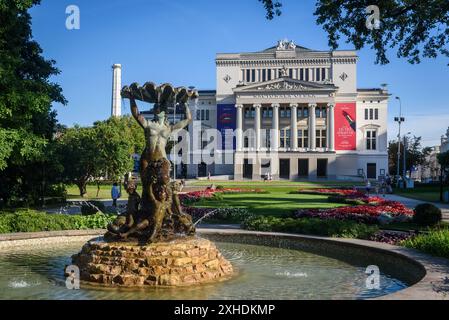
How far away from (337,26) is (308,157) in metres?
59.4

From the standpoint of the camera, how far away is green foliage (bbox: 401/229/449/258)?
10.7 metres

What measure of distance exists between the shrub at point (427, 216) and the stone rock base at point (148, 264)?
11144 mm

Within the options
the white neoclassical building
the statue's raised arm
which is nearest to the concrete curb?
the statue's raised arm

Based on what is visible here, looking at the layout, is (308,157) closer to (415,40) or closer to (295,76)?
(295,76)

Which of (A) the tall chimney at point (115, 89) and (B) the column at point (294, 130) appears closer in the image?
(B) the column at point (294, 130)

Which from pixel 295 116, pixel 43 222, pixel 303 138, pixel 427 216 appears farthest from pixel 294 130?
pixel 43 222

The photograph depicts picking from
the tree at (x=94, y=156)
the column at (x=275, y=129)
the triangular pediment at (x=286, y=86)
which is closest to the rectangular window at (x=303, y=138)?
the column at (x=275, y=129)

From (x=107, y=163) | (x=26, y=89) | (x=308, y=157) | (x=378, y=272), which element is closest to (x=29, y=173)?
(x=26, y=89)

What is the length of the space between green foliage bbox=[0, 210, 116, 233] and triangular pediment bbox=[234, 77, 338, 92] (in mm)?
68318

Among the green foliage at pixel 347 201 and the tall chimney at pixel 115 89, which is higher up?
the tall chimney at pixel 115 89

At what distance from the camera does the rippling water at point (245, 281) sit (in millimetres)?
8273

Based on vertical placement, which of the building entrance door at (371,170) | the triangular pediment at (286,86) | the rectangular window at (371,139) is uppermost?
the triangular pediment at (286,86)

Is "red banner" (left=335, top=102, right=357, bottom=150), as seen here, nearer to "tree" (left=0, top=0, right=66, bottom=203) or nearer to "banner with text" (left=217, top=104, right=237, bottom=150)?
"banner with text" (left=217, top=104, right=237, bottom=150)

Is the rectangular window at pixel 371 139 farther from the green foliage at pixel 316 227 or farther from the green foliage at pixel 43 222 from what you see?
the green foliage at pixel 43 222
